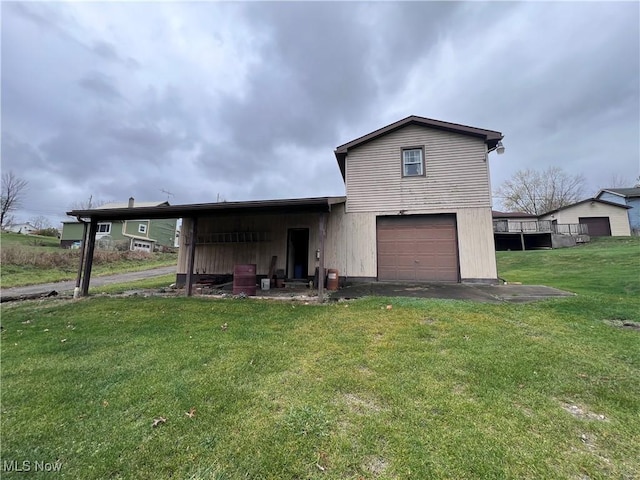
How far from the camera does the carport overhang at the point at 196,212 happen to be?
7500 millimetres

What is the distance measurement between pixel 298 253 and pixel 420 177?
232 inches

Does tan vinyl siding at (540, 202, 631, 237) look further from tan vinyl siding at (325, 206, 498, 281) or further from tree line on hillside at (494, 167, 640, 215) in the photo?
tan vinyl siding at (325, 206, 498, 281)

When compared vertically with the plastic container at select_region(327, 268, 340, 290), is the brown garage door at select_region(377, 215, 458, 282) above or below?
above

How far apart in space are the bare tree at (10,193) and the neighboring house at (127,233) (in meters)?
14.6

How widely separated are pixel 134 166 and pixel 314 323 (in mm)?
43020

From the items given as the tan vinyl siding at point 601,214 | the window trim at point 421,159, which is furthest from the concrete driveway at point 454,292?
the tan vinyl siding at point 601,214

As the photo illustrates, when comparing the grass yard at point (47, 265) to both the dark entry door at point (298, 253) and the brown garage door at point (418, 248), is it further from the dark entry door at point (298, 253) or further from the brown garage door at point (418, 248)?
the brown garage door at point (418, 248)

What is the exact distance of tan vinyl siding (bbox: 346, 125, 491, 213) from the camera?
9719 millimetres

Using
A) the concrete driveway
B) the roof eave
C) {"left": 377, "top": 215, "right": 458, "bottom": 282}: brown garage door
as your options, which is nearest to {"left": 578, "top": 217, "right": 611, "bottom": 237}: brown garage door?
the concrete driveway

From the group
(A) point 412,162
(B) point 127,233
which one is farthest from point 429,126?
(B) point 127,233

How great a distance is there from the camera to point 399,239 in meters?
10.1

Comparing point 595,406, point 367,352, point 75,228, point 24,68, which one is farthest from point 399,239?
point 75,228

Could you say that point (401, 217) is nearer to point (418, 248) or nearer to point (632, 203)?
point (418, 248)

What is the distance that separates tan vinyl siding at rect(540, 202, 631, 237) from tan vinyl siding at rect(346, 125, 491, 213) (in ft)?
70.9
